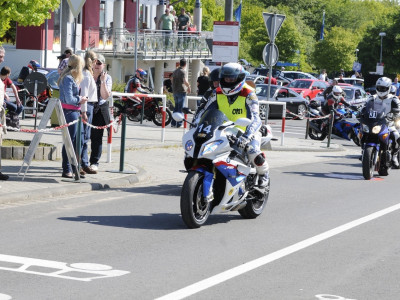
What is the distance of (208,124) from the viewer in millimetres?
10961

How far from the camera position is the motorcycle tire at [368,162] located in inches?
691

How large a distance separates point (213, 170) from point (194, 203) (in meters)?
0.45

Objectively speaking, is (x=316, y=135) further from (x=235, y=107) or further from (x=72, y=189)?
(x=235, y=107)

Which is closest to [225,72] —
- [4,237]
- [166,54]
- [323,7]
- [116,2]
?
[4,237]

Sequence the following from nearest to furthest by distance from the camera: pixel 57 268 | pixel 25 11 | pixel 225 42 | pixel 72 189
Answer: pixel 57 268, pixel 72 189, pixel 225 42, pixel 25 11

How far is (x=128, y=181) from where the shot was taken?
14680 millimetres

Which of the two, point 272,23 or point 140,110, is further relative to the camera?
point 140,110

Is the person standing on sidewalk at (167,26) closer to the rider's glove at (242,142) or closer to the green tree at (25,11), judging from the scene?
the green tree at (25,11)

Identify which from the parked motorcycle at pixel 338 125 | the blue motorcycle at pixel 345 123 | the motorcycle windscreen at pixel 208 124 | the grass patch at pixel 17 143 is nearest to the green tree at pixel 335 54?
the parked motorcycle at pixel 338 125

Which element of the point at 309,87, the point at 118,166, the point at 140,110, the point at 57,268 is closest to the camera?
the point at 57,268

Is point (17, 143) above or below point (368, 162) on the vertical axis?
above

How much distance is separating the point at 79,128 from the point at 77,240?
4709 millimetres

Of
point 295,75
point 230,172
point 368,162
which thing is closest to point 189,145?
point 230,172

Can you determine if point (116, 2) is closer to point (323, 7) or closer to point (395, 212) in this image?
point (395, 212)
